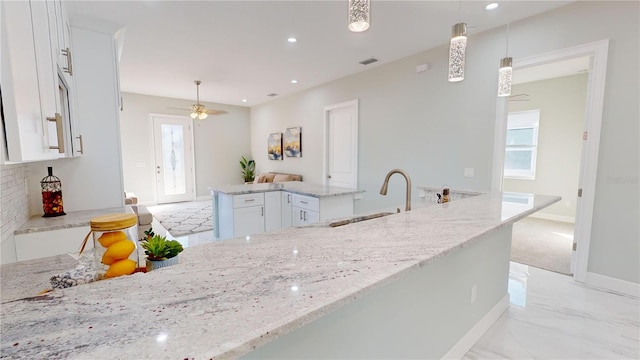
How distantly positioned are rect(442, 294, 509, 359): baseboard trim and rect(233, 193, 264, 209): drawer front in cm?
259

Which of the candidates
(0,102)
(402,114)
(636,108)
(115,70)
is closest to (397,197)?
(402,114)

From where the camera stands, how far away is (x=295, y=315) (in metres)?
0.55

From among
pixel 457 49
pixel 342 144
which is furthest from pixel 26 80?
pixel 342 144

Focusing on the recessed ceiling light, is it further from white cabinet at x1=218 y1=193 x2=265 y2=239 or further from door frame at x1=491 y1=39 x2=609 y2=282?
white cabinet at x1=218 y1=193 x2=265 y2=239

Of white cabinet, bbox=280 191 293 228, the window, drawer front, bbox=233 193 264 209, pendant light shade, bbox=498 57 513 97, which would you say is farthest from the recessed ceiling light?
the window

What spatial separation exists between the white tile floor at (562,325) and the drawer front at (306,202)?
1.89 meters

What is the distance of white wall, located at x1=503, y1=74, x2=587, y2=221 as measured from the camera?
5172 millimetres

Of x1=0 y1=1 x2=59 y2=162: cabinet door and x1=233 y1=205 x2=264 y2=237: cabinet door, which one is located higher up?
x1=0 y1=1 x2=59 y2=162: cabinet door

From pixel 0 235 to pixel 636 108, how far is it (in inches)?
185

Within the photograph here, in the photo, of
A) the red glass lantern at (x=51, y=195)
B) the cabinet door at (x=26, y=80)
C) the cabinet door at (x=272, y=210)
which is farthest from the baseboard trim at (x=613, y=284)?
the red glass lantern at (x=51, y=195)

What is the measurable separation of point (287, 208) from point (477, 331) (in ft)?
7.98

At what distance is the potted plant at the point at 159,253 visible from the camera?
0.78m

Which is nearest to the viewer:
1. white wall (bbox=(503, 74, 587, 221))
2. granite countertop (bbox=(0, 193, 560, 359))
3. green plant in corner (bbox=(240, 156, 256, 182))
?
granite countertop (bbox=(0, 193, 560, 359))

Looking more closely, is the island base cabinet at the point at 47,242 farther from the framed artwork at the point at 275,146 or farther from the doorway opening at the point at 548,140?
the doorway opening at the point at 548,140
